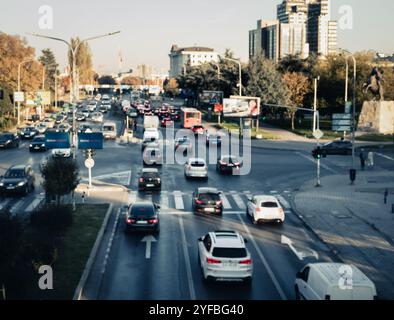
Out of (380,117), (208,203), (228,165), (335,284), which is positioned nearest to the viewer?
(335,284)

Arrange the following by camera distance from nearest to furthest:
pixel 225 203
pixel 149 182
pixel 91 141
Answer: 1. pixel 225 203
2. pixel 149 182
3. pixel 91 141

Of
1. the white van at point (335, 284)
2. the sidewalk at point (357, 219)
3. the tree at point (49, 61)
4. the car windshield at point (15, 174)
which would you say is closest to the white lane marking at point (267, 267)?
the white van at point (335, 284)

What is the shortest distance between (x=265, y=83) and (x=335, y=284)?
2858 inches

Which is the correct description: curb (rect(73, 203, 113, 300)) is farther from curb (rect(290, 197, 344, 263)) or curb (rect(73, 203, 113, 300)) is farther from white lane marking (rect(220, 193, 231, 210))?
curb (rect(290, 197, 344, 263))

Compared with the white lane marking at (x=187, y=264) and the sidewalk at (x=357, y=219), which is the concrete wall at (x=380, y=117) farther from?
the white lane marking at (x=187, y=264)

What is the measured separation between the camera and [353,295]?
1484 centimetres

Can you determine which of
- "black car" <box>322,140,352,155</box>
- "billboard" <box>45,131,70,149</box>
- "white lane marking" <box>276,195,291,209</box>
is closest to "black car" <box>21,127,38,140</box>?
"billboard" <box>45,131,70,149</box>

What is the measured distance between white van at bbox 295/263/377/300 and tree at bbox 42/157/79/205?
1561 centimetres

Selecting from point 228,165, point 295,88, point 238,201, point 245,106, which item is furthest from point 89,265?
point 295,88

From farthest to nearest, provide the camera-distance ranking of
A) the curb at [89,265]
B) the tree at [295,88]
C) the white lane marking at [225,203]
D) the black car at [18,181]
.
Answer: the tree at [295,88] < the black car at [18,181] < the white lane marking at [225,203] < the curb at [89,265]

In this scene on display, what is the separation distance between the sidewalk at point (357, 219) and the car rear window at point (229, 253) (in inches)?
170

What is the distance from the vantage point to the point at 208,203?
102 feet

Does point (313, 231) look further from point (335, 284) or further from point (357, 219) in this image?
point (335, 284)

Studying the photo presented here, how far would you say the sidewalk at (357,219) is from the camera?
72.1 feet
